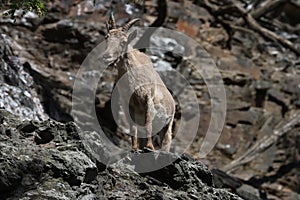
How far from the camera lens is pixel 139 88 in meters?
10.7

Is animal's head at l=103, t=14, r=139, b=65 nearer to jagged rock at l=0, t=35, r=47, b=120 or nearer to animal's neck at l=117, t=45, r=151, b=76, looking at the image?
animal's neck at l=117, t=45, r=151, b=76

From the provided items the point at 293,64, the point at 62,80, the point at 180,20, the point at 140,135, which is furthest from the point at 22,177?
the point at 293,64

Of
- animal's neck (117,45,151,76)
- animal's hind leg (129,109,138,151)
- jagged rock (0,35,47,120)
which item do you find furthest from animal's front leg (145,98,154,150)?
jagged rock (0,35,47,120)

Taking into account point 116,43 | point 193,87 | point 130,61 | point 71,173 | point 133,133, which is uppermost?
point 116,43

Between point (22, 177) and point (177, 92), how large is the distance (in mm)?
12113

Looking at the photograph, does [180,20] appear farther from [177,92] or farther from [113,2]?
[177,92]

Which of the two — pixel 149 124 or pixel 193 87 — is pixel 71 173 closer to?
pixel 149 124

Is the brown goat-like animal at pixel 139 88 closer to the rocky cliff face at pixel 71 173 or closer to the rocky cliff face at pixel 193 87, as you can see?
the rocky cliff face at pixel 71 173

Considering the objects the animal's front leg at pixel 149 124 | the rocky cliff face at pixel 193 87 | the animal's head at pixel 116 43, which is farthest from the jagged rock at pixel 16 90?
the animal's front leg at pixel 149 124

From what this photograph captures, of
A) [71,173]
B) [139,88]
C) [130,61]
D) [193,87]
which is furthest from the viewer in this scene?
[193,87]

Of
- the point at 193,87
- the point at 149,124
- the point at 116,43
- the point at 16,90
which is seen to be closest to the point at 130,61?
the point at 116,43

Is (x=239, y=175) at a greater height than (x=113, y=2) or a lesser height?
lesser

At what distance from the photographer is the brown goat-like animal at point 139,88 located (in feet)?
34.7

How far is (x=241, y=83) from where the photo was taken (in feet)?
69.6
